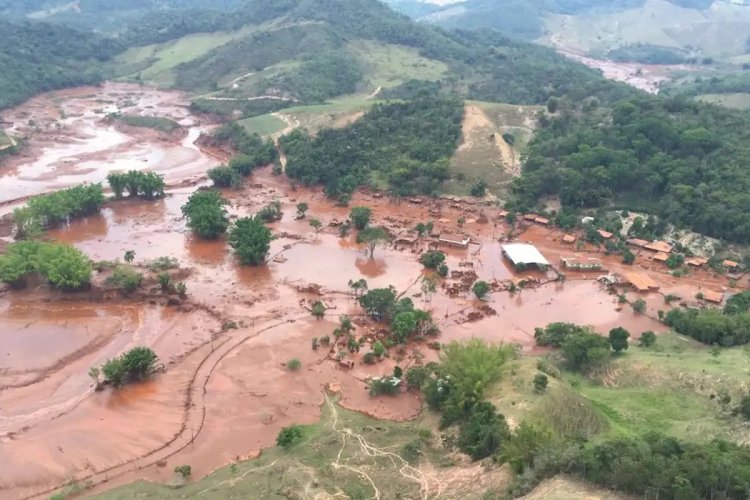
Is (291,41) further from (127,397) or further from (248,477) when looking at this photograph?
(248,477)

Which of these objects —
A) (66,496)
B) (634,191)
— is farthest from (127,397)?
(634,191)

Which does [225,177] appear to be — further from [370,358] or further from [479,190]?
[370,358]

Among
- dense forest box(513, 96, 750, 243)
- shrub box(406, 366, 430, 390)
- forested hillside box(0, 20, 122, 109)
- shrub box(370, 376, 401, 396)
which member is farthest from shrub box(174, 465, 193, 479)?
forested hillside box(0, 20, 122, 109)

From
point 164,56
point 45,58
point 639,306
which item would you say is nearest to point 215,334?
point 639,306

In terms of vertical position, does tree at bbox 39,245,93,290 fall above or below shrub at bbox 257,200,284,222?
above

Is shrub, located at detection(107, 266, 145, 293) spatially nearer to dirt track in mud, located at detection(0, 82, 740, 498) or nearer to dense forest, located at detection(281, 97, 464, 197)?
dirt track in mud, located at detection(0, 82, 740, 498)

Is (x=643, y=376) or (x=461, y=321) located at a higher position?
(x=643, y=376)
